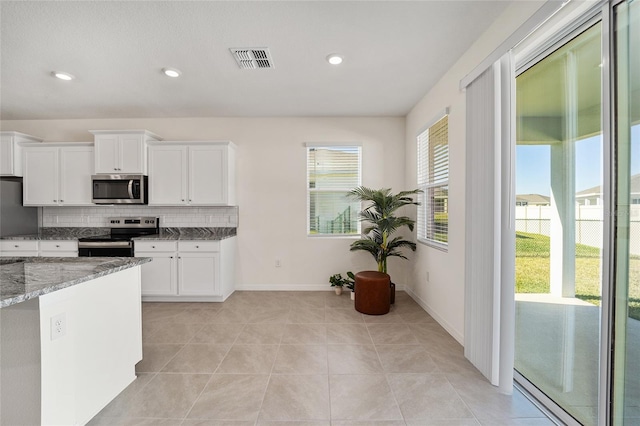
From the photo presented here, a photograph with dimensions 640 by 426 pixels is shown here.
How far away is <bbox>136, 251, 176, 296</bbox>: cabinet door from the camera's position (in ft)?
11.7

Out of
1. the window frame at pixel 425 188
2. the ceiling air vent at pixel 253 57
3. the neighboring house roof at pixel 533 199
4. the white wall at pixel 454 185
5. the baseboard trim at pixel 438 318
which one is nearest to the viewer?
the neighboring house roof at pixel 533 199

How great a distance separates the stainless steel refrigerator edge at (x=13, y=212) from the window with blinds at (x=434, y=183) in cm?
572

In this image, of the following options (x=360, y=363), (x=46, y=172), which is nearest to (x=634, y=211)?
(x=360, y=363)

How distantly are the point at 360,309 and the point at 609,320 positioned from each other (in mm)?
2201

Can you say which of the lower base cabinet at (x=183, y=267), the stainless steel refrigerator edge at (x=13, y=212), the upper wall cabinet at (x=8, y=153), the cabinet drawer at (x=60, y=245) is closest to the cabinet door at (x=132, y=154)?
the lower base cabinet at (x=183, y=267)

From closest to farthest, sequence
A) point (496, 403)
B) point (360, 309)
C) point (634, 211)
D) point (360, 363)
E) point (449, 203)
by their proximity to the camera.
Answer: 1. point (634, 211)
2. point (496, 403)
3. point (360, 363)
4. point (449, 203)
5. point (360, 309)

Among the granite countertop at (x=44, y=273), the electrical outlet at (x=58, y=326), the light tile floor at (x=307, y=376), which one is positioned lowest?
the light tile floor at (x=307, y=376)

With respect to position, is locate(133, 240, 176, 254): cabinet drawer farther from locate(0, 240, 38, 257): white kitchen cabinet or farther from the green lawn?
the green lawn

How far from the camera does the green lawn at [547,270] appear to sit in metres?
1.26

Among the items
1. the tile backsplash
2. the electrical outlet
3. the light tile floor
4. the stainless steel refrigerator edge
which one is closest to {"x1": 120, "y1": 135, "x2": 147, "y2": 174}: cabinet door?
the tile backsplash

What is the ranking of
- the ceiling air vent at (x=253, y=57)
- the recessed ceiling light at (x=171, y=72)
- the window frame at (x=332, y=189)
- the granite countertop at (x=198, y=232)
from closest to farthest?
1. the ceiling air vent at (x=253, y=57)
2. the recessed ceiling light at (x=171, y=72)
3. the granite countertop at (x=198, y=232)
4. the window frame at (x=332, y=189)

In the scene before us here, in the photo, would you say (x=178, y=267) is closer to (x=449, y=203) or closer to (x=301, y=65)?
(x=301, y=65)

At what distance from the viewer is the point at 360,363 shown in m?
2.15

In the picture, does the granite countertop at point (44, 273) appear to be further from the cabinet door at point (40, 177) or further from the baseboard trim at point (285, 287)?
the cabinet door at point (40, 177)
